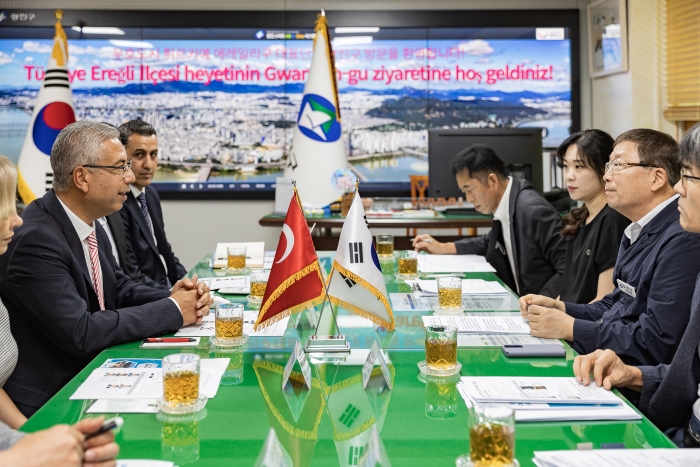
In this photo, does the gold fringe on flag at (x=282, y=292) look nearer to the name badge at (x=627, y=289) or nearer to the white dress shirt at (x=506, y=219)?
the name badge at (x=627, y=289)

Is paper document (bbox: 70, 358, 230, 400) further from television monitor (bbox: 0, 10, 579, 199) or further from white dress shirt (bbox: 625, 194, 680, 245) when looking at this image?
television monitor (bbox: 0, 10, 579, 199)

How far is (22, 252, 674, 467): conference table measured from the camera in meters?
1.29

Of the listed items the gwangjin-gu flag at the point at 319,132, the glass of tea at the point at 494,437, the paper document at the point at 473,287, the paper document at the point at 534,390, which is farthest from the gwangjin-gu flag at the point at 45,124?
the glass of tea at the point at 494,437

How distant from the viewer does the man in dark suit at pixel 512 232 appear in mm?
3422

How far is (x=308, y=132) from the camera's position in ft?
19.7

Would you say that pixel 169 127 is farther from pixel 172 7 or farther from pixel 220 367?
pixel 220 367

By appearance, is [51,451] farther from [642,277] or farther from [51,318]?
[642,277]

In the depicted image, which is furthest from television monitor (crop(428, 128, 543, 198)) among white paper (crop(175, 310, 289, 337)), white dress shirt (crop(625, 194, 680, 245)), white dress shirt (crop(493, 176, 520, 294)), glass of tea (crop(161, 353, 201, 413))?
glass of tea (crop(161, 353, 201, 413))

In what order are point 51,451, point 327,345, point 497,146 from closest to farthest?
point 51,451
point 327,345
point 497,146

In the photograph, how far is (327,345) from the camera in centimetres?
197

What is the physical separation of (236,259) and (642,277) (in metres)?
1.76

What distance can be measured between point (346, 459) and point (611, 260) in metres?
1.83

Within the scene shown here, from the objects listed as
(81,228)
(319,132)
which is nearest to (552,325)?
(81,228)

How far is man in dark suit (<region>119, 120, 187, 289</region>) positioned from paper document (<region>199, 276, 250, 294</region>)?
596 millimetres
